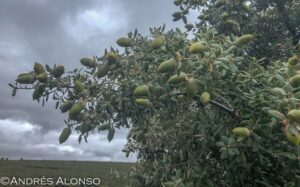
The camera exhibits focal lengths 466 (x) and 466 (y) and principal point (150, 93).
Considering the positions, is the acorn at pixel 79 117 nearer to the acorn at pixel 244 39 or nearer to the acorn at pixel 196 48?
the acorn at pixel 196 48

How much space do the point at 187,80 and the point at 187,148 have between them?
1.21 metres

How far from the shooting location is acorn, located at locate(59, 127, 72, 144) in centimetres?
465

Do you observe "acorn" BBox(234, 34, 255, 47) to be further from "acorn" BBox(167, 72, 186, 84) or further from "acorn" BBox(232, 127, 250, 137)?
"acorn" BBox(232, 127, 250, 137)

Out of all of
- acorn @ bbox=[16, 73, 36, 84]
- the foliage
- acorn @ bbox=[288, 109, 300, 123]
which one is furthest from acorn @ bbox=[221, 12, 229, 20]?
acorn @ bbox=[288, 109, 300, 123]

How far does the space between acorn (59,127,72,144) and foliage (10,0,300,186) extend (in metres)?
0.06

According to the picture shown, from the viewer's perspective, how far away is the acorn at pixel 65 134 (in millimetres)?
4652

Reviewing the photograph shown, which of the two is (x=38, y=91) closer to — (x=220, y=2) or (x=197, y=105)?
(x=197, y=105)

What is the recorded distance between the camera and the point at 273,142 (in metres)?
4.54

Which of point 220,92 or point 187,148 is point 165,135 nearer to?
point 187,148

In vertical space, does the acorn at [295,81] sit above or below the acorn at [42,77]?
below

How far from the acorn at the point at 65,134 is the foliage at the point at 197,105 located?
0.06m

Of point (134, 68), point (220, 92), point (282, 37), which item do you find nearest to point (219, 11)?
point (282, 37)

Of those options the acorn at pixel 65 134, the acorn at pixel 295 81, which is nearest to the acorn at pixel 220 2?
the acorn at pixel 295 81

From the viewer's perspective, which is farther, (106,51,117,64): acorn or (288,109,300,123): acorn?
(106,51,117,64): acorn
